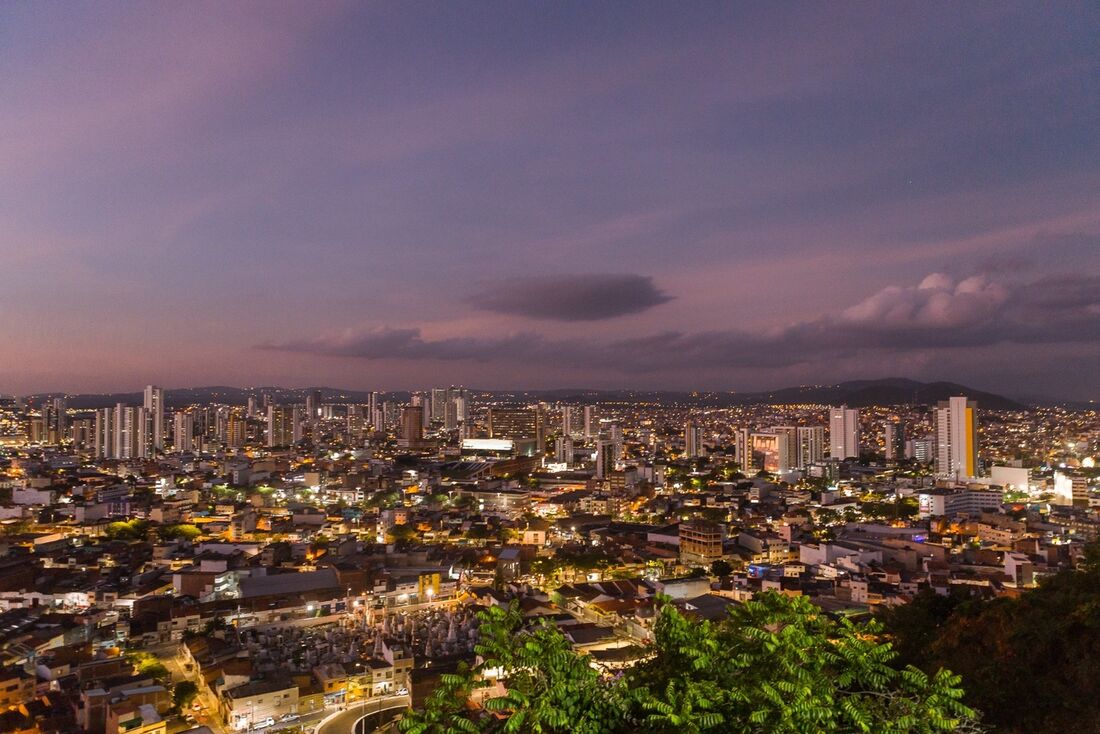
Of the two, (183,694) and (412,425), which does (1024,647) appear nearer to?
(183,694)

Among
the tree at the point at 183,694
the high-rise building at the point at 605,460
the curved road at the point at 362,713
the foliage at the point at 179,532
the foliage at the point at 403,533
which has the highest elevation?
the high-rise building at the point at 605,460

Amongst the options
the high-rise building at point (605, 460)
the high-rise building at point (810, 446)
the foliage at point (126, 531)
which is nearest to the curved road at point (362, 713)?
the foliage at point (126, 531)

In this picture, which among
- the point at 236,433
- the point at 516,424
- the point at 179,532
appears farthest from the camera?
the point at 516,424

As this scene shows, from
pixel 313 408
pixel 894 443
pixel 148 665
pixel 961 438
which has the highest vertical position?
pixel 313 408

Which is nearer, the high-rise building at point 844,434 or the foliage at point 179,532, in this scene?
the foliage at point 179,532

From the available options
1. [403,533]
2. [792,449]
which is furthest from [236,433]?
[792,449]

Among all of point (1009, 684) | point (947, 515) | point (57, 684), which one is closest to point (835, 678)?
point (1009, 684)

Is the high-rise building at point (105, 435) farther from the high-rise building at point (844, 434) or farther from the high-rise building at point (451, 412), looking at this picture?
the high-rise building at point (844, 434)
